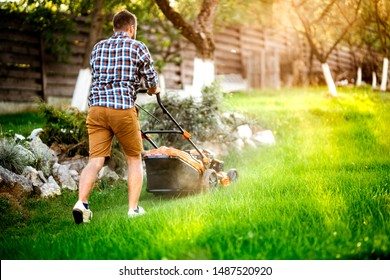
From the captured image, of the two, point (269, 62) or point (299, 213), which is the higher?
point (269, 62)

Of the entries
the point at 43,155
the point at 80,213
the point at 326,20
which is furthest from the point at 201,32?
the point at 326,20

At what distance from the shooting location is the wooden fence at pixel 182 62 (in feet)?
35.8

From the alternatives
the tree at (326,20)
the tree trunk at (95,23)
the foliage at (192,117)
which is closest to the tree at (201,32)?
the foliage at (192,117)

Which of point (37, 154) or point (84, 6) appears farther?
point (84, 6)

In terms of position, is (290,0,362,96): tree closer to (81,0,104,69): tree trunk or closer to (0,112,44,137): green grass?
(81,0,104,69): tree trunk

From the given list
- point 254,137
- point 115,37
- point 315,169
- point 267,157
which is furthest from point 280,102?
point 115,37

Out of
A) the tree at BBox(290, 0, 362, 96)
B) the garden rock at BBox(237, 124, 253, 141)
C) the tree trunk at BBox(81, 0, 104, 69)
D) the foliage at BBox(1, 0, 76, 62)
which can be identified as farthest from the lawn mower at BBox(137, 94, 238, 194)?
the tree at BBox(290, 0, 362, 96)

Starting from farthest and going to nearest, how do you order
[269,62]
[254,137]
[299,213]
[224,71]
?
[269,62] < [224,71] < [254,137] < [299,213]

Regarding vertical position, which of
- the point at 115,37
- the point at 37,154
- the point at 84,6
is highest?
the point at 84,6

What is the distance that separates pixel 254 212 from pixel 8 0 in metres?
7.31

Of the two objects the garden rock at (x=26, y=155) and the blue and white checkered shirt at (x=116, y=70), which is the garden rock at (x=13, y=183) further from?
the blue and white checkered shirt at (x=116, y=70)

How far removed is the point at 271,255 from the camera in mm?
3451

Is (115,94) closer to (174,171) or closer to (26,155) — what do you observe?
(174,171)
